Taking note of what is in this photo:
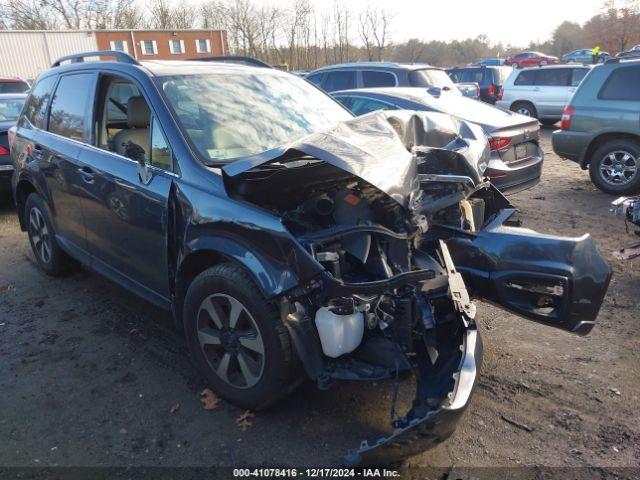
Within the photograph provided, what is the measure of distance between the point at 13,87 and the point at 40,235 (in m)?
9.11

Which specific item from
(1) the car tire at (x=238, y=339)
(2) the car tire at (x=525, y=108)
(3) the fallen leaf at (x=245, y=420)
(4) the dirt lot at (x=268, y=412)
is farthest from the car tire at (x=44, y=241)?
(2) the car tire at (x=525, y=108)

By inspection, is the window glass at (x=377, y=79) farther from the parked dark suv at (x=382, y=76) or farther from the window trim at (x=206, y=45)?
the window trim at (x=206, y=45)

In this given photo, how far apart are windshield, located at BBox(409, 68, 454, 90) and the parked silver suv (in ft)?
24.0

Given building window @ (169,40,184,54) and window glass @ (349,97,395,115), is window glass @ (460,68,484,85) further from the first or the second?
building window @ (169,40,184,54)

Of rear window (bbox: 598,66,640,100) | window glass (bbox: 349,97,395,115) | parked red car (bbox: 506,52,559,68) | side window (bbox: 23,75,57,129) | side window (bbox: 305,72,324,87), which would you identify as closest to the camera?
side window (bbox: 23,75,57,129)

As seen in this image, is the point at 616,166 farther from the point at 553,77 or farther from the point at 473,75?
the point at 473,75

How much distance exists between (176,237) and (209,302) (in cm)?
49

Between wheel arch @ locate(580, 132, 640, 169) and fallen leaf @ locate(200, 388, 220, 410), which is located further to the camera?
wheel arch @ locate(580, 132, 640, 169)

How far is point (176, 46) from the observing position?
4603 centimetres

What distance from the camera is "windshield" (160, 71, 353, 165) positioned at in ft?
10.7

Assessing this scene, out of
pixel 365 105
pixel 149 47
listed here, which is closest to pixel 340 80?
pixel 365 105

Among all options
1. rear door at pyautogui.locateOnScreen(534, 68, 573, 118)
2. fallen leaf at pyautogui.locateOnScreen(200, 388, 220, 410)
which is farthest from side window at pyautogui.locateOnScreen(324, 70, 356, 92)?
rear door at pyautogui.locateOnScreen(534, 68, 573, 118)

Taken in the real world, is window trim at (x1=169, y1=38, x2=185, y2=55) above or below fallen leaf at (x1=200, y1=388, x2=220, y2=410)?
above

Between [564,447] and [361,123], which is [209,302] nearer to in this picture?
[361,123]
